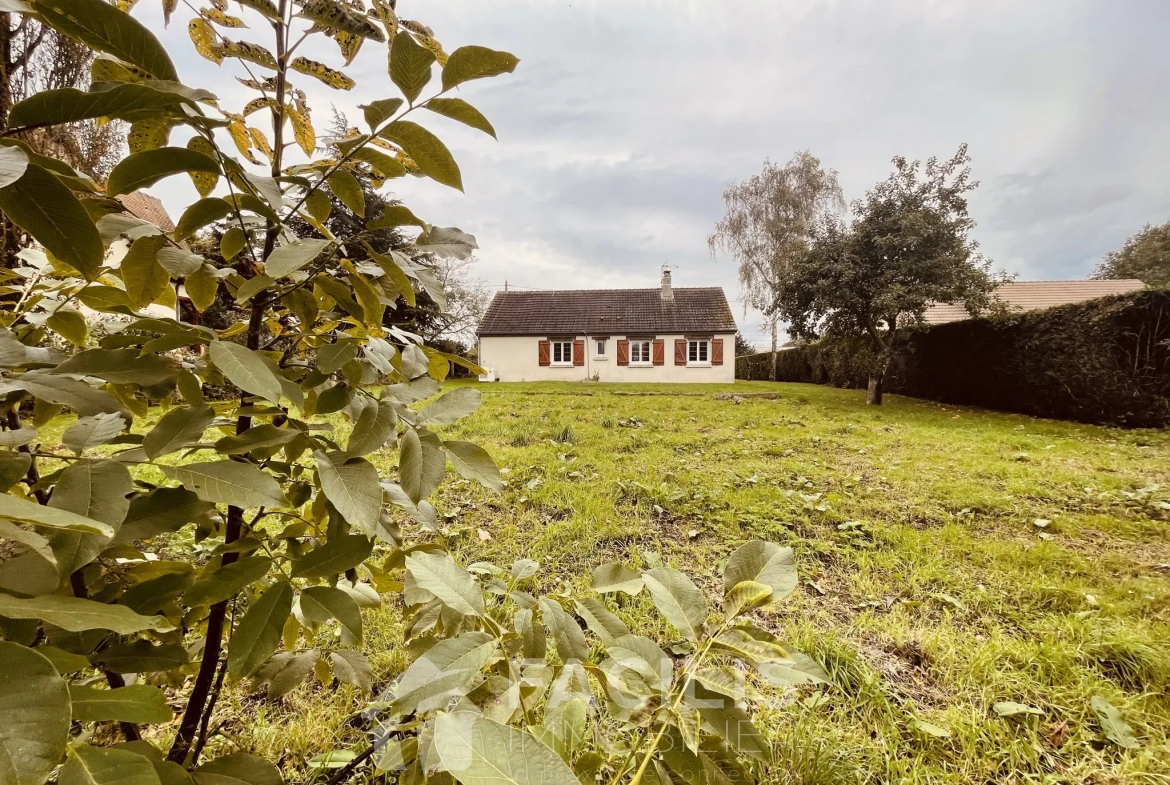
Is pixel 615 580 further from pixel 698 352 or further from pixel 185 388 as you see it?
pixel 698 352

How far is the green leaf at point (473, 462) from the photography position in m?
0.75

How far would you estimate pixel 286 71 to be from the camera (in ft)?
2.60

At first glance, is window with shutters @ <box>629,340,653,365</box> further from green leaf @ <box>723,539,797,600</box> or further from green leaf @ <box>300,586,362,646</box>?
green leaf @ <box>300,586,362,646</box>

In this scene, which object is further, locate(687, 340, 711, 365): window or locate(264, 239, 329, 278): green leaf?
locate(687, 340, 711, 365): window

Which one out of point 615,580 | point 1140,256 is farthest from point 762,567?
point 1140,256

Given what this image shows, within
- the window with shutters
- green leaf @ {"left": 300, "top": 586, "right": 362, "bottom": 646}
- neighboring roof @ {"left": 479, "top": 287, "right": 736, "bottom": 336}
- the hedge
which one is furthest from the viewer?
the window with shutters

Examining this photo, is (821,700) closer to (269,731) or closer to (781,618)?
(781,618)

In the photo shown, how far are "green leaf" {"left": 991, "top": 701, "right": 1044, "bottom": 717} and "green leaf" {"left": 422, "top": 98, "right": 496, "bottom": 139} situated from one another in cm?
→ 226

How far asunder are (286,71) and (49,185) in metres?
0.51

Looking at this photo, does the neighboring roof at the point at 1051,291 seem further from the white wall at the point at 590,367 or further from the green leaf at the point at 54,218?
the green leaf at the point at 54,218

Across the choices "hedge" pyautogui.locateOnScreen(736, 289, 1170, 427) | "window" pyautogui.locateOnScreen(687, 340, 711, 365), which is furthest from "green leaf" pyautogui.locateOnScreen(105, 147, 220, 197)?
"window" pyautogui.locateOnScreen(687, 340, 711, 365)

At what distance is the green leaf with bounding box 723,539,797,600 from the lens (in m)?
0.60

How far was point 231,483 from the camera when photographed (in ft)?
1.69

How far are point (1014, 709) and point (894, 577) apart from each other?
1043 mm
